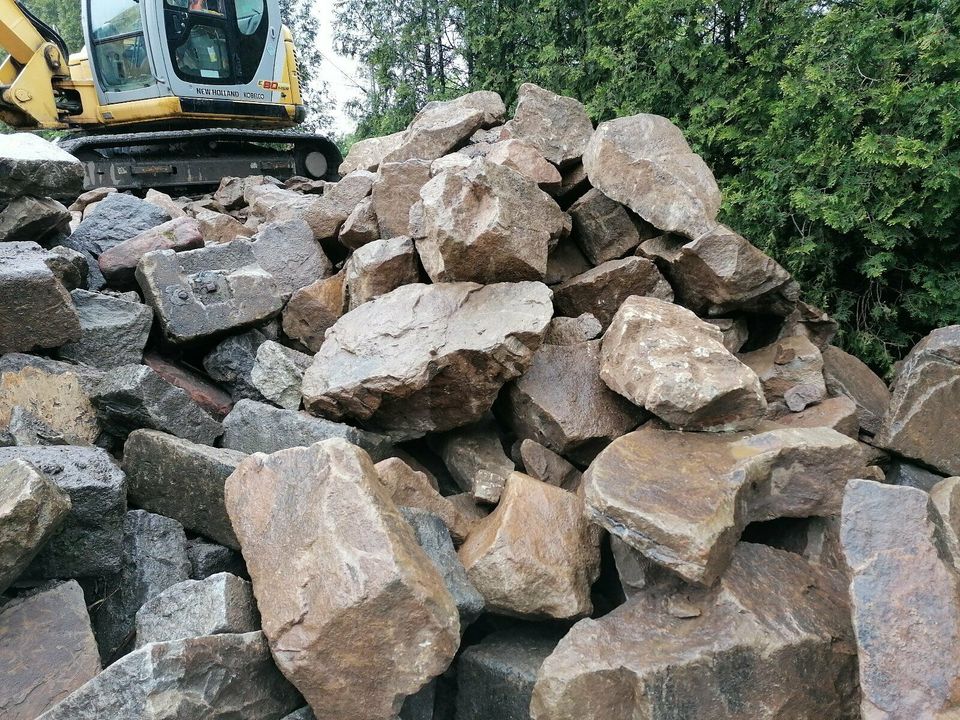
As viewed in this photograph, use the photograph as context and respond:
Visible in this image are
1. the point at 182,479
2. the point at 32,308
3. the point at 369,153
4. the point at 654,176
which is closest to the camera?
the point at 182,479

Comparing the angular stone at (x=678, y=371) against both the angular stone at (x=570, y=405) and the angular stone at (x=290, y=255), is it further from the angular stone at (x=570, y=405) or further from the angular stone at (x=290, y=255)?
the angular stone at (x=290, y=255)

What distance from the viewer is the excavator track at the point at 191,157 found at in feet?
27.9

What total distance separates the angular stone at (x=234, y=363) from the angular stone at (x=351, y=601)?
1.56 m

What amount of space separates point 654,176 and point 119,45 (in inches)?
292

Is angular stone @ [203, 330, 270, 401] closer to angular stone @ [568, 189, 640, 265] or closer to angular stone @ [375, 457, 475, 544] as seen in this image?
angular stone @ [375, 457, 475, 544]

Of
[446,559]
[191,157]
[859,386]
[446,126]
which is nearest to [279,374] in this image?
[446,559]

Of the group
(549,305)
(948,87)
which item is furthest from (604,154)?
(948,87)

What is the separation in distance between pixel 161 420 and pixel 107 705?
1256 millimetres

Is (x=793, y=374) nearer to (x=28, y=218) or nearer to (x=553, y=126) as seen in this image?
(x=553, y=126)

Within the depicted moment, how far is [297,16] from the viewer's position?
2148 cm

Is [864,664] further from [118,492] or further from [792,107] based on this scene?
[792,107]

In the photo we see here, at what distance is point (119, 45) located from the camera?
846 cm

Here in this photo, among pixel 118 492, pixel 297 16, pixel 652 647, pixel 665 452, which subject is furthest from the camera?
pixel 297 16

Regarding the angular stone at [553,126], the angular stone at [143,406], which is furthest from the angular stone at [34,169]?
the angular stone at [553,126]
